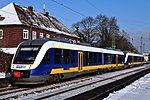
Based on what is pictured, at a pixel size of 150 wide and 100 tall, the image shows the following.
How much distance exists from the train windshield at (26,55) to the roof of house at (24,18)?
3381 centimetres

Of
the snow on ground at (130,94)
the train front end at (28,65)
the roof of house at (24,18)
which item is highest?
the roof of house at (24,18)

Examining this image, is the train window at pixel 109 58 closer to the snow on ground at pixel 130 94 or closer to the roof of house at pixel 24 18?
the roof of house at pixel 24 18

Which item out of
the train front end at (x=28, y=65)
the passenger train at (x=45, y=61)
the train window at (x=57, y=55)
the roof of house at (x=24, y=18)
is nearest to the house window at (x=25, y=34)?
the roof of house at (x=24, y=18)

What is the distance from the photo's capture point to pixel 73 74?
83.0 feet

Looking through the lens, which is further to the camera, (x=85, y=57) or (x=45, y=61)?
(x=85, y=57)

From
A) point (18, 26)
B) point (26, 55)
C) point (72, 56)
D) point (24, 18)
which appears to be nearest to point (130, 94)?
point (26, 55)

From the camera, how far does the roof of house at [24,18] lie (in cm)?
5503

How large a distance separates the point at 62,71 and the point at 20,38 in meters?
32.4

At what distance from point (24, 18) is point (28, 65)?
126ft

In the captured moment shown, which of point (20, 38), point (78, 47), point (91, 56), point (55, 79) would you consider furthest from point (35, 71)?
point (20, 38)

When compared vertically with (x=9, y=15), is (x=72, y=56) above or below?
below

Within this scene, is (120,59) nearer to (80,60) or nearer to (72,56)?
(80,60)

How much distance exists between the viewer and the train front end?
19.0 metres

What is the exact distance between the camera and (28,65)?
19.3m
